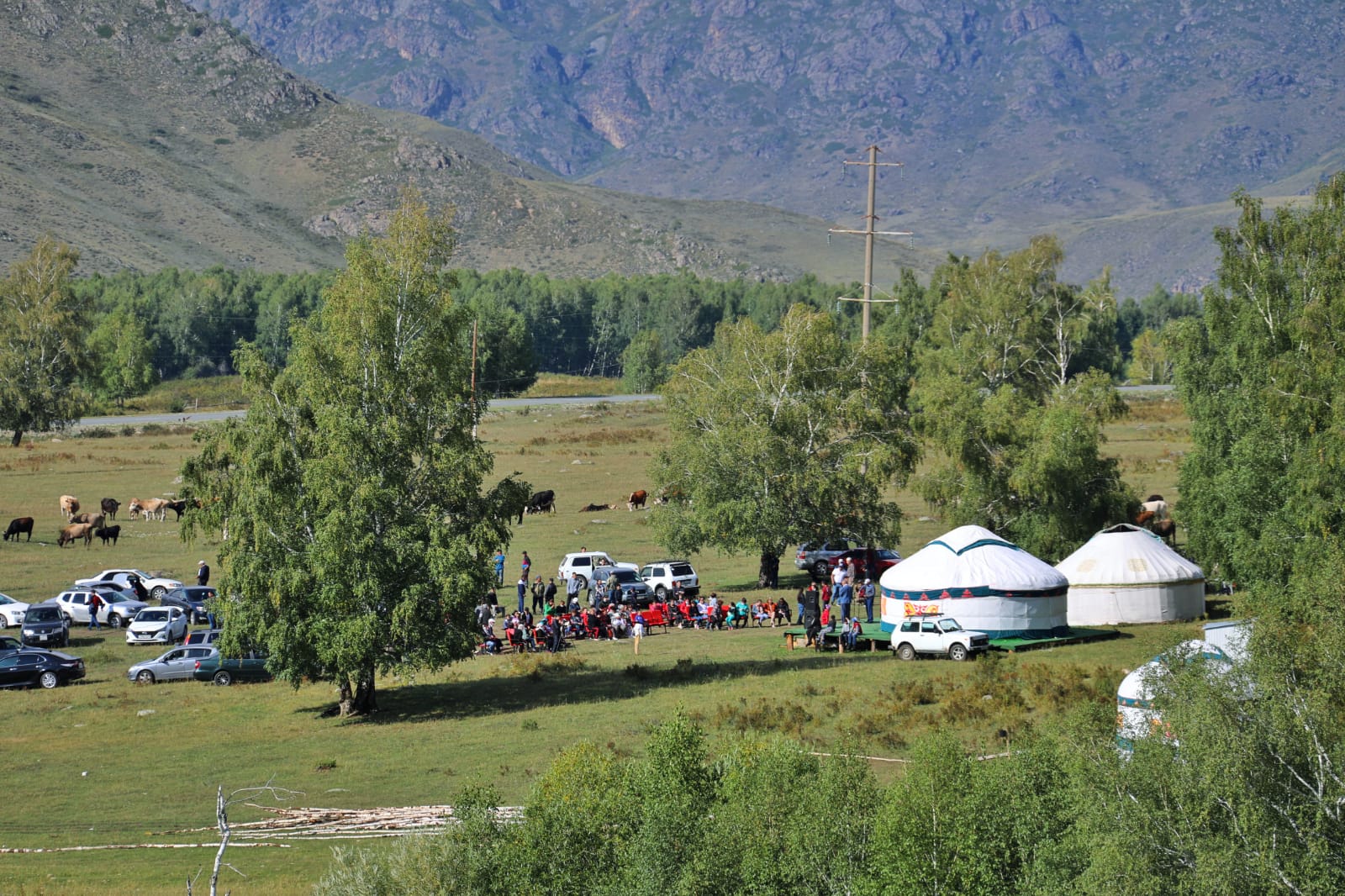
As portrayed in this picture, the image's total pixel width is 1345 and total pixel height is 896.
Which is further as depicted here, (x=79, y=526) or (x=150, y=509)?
(x=150, y=509)

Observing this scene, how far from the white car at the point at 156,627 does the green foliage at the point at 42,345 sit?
196ft

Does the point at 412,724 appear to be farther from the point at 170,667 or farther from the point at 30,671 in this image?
the point at 30,671

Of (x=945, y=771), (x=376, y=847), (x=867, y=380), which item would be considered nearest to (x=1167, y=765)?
(x=945, y=771)

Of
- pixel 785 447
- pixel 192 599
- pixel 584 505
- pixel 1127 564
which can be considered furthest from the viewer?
pixel 584 505

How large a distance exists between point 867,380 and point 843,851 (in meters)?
35.3

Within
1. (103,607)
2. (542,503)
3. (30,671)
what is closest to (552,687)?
(30,671)

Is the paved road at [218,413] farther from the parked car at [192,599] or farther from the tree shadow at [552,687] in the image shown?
the tree shadow at [552,687]

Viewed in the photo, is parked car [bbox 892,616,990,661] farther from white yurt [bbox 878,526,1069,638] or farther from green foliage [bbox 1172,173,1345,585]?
green foliage [bbox 1172,173,1345,585]

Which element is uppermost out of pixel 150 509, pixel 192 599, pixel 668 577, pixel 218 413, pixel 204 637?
pixel 218 413

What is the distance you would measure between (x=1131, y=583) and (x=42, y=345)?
85.9 meters

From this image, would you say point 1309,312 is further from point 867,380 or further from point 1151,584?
point 867,380

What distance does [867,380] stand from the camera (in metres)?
57.4

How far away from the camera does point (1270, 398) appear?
44.0 meters

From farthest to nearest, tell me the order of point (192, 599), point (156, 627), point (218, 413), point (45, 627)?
1. point (218, 413)
2. point (192, 599)
3. point (156, 627)
4. point (45, 627)
